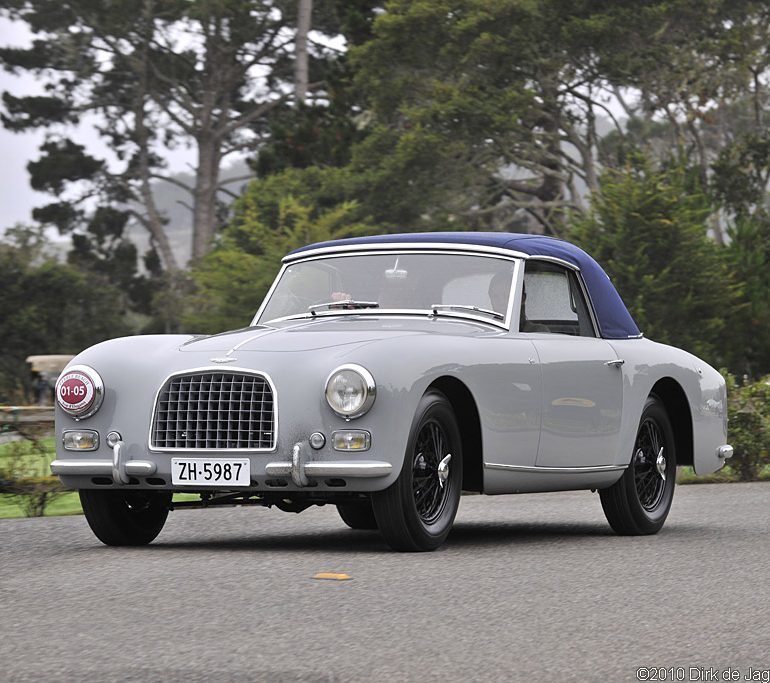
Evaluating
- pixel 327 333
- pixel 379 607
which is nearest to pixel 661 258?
pixel 327 333

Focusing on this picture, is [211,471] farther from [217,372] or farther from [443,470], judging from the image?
[443,470]

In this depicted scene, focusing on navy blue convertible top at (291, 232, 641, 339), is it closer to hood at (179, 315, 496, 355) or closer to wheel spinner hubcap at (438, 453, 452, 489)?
hood at (179, 315, 496, 355)

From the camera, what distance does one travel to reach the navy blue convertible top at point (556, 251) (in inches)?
378

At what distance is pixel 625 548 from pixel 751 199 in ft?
145

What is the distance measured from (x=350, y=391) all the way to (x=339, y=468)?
0.38 metres

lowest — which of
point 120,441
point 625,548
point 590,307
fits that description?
point 625,548

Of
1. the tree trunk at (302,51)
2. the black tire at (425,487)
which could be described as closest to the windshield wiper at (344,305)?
the black tire at (425,487)

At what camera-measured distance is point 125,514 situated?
8641 mm

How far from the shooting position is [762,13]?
50.3 metres

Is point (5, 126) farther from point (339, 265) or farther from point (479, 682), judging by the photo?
point (479, 682)

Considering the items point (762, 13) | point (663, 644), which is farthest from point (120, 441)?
point (762, 13)

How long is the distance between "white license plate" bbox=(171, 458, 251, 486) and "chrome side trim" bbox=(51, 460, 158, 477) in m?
0.13

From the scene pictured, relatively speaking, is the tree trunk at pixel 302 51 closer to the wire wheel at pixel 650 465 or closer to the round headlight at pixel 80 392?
the wire wheel at pixel 650 465

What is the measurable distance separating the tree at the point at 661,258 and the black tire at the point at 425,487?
31916 mm
